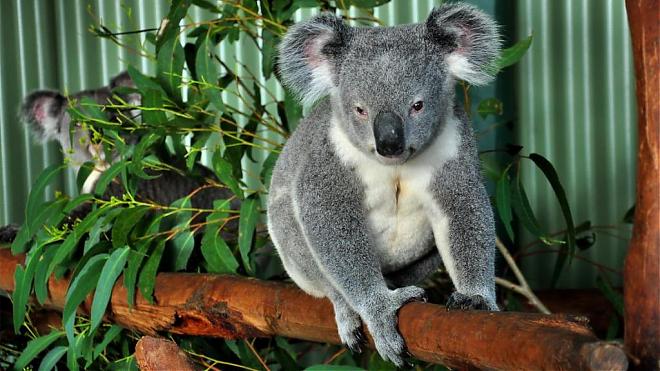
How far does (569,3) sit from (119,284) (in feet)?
7.48

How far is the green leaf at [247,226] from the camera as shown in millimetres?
2998

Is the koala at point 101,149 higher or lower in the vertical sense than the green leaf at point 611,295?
higher

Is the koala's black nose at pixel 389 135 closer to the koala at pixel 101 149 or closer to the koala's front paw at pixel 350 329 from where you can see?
the koala's front paw at pixel 350 329

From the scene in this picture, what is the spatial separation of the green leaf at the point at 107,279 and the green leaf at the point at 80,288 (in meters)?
0.04

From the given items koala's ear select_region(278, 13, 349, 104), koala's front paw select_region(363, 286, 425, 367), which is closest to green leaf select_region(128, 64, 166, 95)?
koala's ear select_region(278, 13, 349, 104)

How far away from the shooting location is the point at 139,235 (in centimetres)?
315

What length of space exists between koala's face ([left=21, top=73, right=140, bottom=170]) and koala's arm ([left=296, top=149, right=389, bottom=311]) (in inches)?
70.6

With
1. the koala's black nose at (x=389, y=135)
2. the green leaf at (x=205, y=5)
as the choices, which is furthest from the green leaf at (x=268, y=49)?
the koala's black nose at (x=389, y=135)

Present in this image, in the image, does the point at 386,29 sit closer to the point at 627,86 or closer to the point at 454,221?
the point at 454,221

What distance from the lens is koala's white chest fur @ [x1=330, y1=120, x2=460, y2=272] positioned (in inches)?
91.0

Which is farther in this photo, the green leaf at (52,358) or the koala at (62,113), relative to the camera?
the koala at (62,113)

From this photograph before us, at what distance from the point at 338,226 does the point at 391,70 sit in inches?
16.6

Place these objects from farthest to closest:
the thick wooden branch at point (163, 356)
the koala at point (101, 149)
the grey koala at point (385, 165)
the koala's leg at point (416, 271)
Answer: the koala at point (101, 149)
the koala's leg at point (416, 271)
the thick wooden branch at point (163, 356)
the grey koala at point (385, 165)

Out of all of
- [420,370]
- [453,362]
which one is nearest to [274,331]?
[420,370]
